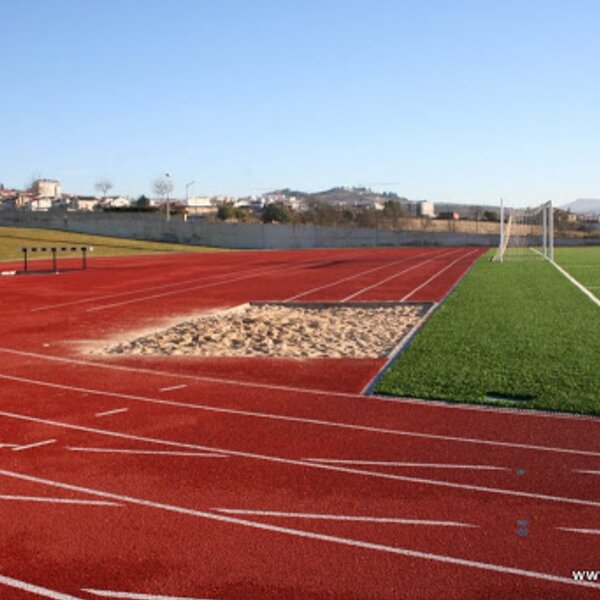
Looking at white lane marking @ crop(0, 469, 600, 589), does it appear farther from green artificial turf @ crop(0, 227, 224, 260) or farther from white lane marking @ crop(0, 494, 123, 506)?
green artificial turf @ crop(0, 227, 224, 260)

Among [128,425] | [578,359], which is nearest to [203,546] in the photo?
[128,425]

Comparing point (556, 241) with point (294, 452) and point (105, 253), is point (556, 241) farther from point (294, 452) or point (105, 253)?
point (294, 452)

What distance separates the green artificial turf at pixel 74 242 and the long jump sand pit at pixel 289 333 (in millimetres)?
28789

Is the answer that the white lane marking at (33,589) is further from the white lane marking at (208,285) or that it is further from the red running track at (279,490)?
the white lane marking at (208,285)

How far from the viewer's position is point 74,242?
168 feet

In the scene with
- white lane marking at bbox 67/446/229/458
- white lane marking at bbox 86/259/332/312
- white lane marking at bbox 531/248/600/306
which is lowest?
white lane marking at bbox 67/446/229/458

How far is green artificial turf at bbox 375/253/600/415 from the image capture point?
7992 millimetres

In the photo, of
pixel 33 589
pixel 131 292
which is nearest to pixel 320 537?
pixel 33 589

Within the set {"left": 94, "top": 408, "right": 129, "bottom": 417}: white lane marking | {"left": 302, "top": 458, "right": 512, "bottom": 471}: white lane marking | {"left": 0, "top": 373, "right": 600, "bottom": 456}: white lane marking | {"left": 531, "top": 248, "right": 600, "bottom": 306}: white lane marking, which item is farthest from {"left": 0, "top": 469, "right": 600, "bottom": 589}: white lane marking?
{"left": 531, "top": 248, "right": 600, "bottom": 306}: white lane marking

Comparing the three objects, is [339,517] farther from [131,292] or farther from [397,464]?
[131,292]

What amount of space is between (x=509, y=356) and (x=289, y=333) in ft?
14.4

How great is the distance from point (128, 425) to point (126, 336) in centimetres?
634

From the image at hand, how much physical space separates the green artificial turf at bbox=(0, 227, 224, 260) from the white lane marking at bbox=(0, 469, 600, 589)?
125ft

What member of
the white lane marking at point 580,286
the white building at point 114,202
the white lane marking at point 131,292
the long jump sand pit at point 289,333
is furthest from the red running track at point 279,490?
the white building at point 114,202
